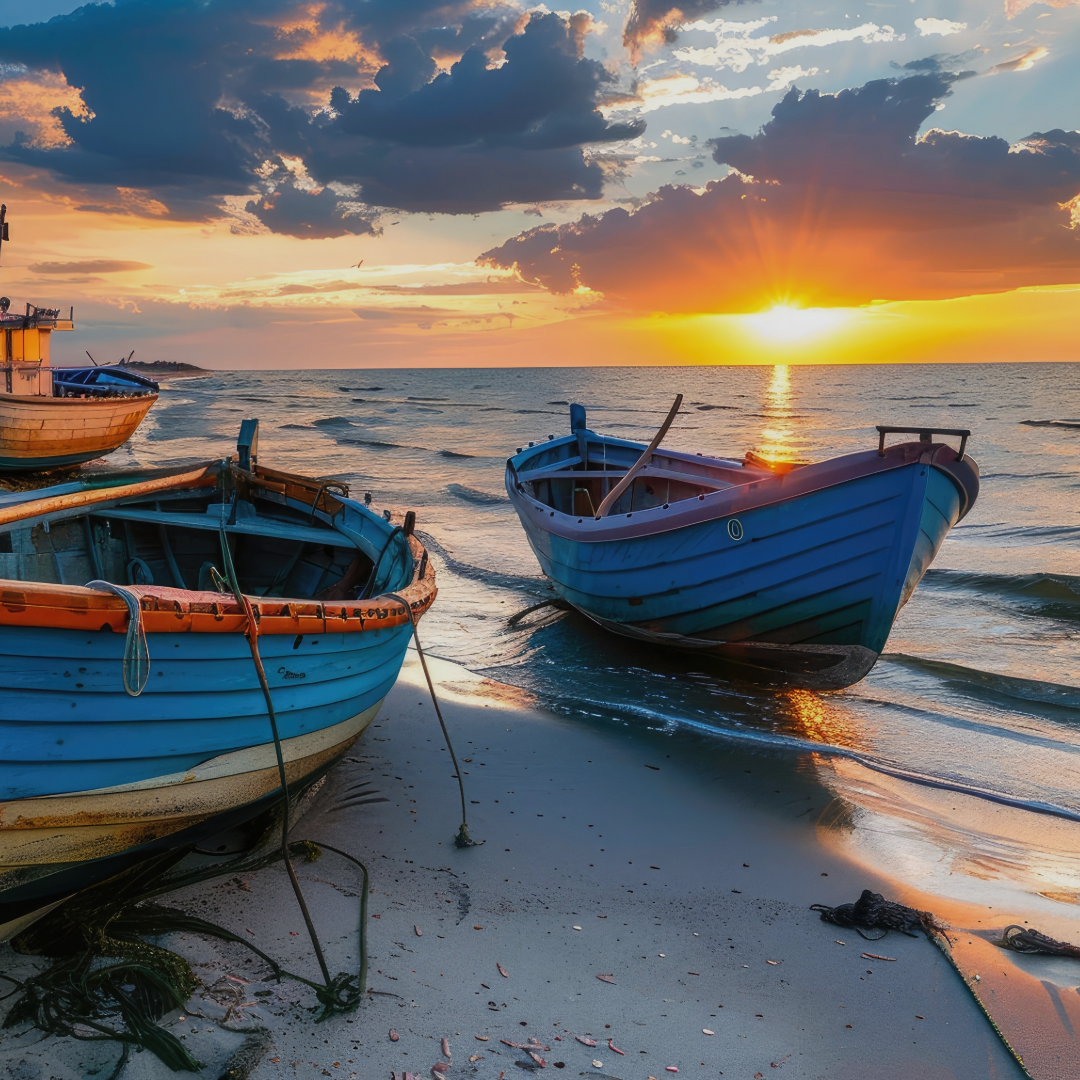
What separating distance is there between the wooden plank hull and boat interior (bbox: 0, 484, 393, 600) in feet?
48.5

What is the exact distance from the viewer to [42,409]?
20000 millimetres

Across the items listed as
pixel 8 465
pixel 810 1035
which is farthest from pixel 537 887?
pixel 8 465

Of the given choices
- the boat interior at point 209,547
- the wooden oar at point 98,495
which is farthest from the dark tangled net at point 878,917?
the wooden oar at point 98,495

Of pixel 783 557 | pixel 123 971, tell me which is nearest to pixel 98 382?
pixel 783 557

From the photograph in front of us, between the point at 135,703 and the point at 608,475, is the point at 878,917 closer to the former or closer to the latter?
the point at 135,703

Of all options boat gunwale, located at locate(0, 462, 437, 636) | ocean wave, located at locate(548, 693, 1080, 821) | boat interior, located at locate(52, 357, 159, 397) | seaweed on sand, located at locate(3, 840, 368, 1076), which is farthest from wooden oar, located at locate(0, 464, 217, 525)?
boat interior, located at locate(52, 357, 159, 397)

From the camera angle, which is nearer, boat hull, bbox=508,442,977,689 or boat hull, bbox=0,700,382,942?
boat hull, bbox=0,700,382,942

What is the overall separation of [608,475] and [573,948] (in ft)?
26.3

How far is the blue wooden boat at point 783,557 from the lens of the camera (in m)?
6.53

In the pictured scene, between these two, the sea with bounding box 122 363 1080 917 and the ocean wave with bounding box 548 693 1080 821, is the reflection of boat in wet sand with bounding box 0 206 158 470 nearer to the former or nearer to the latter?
the sea with bounding box 122 363 1080 917

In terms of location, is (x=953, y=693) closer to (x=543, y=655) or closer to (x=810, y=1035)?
(x=543, y=655)

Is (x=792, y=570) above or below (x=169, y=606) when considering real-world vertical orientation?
below

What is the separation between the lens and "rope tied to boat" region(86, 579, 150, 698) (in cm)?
328

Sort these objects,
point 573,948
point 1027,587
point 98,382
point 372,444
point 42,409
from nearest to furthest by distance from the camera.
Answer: point 573,948 < point 1027,587 < point 42,409 < point 98,382 < point 372,444
